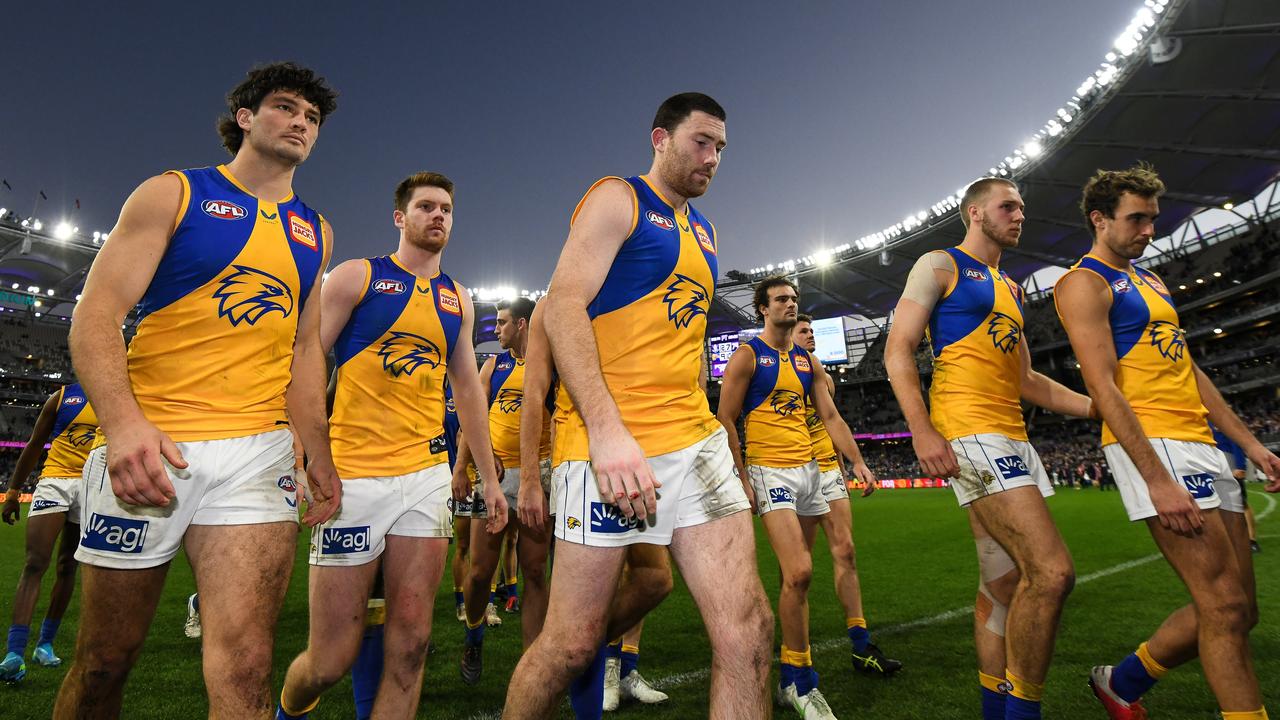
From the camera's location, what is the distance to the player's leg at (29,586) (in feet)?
17.0

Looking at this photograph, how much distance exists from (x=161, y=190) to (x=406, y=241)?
5.57 feet

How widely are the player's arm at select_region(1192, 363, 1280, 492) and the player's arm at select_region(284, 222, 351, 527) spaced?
14.5 ft

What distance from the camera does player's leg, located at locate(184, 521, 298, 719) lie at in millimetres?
2154

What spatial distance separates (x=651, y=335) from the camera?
2703mm

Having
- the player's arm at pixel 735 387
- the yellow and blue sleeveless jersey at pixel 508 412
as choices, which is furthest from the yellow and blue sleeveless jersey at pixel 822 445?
the yellow and blue sleeveless jersey at pixel 508 412

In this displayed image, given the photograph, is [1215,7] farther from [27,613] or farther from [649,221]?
[27,613]

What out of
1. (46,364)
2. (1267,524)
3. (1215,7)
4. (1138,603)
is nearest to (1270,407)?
(1215,7)

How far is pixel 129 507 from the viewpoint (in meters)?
2.24

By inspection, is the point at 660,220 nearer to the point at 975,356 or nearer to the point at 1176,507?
the point at 975,356

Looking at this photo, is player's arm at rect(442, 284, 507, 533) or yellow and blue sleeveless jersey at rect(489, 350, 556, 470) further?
yellow and blue sleeveless jersey at rect(489, 350, 556, 470)

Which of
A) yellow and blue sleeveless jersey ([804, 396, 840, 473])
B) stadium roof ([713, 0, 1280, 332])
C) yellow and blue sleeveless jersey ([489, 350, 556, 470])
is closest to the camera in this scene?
yellow and blue sleeveless jersey ([489, 350, 556, 470])

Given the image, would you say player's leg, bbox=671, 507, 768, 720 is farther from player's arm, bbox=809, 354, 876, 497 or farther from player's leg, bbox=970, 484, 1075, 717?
player's arm, bbox=809, 354, 876, 497

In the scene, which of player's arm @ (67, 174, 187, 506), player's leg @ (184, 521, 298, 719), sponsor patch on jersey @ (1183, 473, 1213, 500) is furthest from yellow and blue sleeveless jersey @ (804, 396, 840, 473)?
player's arm @ (67, 174, 187, 506)

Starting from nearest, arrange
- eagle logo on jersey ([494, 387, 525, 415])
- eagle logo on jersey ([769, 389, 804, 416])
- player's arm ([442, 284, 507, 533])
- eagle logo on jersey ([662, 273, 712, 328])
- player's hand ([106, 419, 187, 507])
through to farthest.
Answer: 1. player's hand ([106, 419, 187, 507])
2. eagle logo on jersey ([662, 273, 712, 328])
3. player's arm ([442, 284, 507, 533])
4. eagle logo on jersey ([769, 389, 804, 416])
5. eagle logo on jersey ([494, 387, 525, 415])
